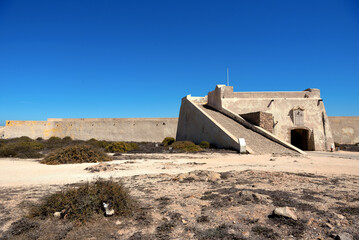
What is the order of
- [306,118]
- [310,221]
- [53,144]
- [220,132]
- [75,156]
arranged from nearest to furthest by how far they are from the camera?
[310,221] → [75,156] → [220,132] → [306,118] → [53,144]

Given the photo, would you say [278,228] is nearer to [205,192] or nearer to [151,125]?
[205,192]

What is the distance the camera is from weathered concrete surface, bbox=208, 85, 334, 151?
683 inches

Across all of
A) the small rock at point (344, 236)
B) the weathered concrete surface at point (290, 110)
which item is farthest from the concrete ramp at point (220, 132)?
the small rock at point (344, 236)

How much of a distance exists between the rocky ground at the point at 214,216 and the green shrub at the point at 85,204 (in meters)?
0.12

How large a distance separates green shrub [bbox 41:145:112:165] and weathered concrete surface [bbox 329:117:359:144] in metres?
23.1

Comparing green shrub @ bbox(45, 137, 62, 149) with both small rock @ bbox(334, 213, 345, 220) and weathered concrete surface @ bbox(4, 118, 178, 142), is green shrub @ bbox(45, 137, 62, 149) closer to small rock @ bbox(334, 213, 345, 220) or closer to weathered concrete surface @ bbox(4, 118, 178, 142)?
weathered concrete surface @ bbox(4, 118, 178, 142)

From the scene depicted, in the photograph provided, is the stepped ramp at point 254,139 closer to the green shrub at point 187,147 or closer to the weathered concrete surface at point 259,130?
the weathered concrete surface at point 259,130

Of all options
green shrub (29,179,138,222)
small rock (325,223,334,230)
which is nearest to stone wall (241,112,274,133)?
small rock (325,223,334,230)

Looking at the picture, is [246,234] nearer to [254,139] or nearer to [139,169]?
[139,169]

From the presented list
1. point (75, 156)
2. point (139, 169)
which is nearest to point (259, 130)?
point (139, 169)

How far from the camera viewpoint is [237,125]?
16297mm

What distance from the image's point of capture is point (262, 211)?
329 cm

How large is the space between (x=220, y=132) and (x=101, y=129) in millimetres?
18005

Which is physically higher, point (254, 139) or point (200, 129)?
point (200, 129)
